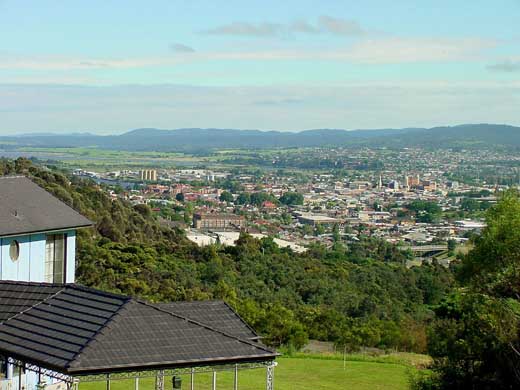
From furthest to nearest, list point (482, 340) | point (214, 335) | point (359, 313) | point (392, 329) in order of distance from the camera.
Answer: point (359, 313) → point (392, 329) → point (482, 340) → point (214, 335)

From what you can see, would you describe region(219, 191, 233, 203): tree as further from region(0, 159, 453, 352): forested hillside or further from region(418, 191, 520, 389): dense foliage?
region(418, 191, 520, 389): dense foliage

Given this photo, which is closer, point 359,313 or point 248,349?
point 248,349

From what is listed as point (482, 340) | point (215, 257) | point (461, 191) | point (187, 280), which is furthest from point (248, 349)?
point (461, 191)

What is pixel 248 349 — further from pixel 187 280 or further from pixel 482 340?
pixel 187 280

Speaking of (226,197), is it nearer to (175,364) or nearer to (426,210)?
(426,210)

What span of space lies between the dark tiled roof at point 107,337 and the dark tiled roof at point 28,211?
298cm

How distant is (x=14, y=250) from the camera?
13312 mm

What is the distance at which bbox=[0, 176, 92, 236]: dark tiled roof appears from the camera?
43.5ft

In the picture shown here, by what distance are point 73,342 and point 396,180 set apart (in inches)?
5565

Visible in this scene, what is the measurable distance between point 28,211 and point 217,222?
68473 mm

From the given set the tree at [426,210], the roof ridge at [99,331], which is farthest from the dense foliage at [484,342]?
the tree at [426,210]

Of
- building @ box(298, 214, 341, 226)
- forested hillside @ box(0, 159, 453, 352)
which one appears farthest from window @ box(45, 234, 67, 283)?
building @ box(298, 214, 341, 226)

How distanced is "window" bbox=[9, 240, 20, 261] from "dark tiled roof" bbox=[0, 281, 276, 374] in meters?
2.86

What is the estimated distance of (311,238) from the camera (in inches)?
3036
